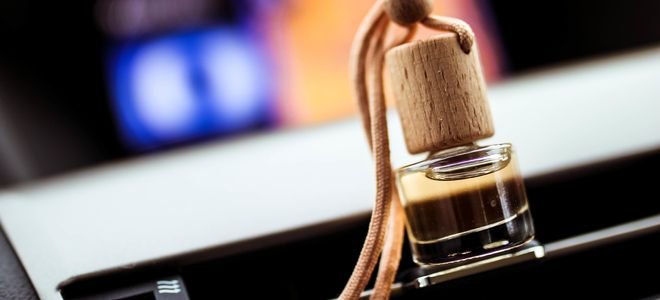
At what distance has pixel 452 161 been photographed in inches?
12.9

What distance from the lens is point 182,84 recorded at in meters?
0.63

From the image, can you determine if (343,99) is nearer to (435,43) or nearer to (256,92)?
(256,92)

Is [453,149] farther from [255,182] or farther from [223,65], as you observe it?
[223,65]

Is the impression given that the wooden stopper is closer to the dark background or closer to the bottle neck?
the bottle neck

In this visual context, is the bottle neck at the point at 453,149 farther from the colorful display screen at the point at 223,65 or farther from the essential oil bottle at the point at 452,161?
the colorful display screen at the point at 223,65

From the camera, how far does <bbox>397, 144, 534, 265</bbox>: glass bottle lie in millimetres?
329

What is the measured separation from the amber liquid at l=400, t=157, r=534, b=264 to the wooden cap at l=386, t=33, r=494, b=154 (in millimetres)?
22

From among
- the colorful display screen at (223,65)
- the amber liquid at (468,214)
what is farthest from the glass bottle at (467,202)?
the colorful display screen at (223,65)

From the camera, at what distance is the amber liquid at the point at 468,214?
331mm

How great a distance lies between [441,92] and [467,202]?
6cm

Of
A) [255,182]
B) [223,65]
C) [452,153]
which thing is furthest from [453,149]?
[223,65]

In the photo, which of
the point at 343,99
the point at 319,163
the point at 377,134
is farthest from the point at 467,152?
the point at 343,99

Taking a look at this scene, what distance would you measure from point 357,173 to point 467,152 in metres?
0.12

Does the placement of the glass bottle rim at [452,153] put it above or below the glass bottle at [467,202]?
above
